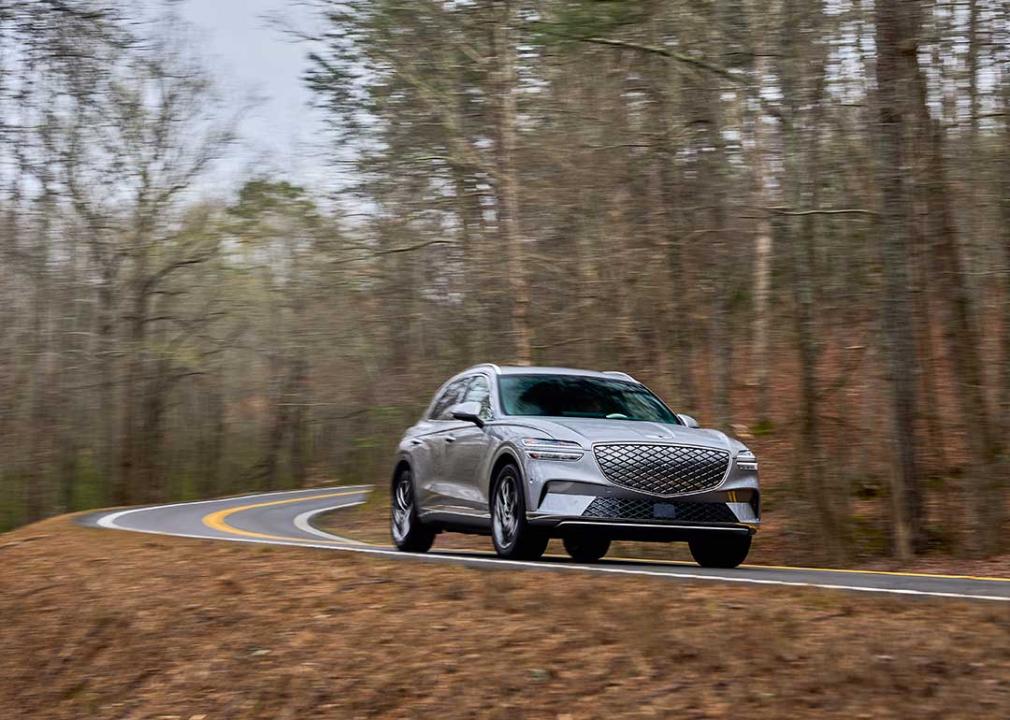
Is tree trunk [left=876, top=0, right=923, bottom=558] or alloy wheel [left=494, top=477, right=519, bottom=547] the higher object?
tree trunk [left=876, top=0, right=923, bottom=558]

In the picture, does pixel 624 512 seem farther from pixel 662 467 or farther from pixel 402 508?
pixel 402 508

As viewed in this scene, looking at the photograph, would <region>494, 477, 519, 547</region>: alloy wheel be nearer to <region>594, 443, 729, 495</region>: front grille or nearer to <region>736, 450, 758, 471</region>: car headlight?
<region>594, 443, 729, 495</region>: front grille

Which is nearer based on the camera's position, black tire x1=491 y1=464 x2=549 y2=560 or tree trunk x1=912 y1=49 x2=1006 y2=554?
black tire x1=491 y1=464 x2=549 y2=560

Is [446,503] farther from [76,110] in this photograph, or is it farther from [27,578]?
[76,110]

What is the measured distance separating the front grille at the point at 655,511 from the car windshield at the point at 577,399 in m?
1.51

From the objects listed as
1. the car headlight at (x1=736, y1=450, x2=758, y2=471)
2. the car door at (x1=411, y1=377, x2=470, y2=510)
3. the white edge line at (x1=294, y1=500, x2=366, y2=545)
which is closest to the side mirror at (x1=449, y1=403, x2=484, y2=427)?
the car door at (x1=411, y1=377, x2=470, y2=510)

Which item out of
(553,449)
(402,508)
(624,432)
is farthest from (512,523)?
(402,508)

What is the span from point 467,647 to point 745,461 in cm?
399

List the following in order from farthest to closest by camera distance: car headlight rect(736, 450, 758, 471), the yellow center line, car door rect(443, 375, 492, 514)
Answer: the yellow center line
car door rect(443, 375, 492, 514)
car headlight rect(736, 450, 758, 471)

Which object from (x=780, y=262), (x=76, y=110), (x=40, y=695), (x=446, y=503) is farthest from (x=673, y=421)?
(x=76, y=110)

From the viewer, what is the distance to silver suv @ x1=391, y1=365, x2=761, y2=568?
39.0 feet

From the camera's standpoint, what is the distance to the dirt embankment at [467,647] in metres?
7.65

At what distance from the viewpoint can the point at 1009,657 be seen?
753 centimetres

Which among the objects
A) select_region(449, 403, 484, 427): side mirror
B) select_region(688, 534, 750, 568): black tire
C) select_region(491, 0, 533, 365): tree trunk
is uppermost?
select_region(491, 0, 533, 365): tree trunk
